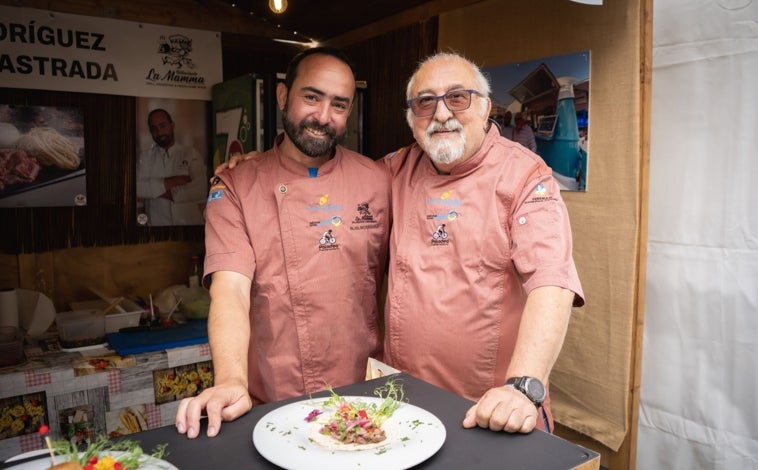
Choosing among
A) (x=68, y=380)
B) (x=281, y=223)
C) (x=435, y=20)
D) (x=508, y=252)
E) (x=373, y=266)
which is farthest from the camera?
(x=435, y=20)

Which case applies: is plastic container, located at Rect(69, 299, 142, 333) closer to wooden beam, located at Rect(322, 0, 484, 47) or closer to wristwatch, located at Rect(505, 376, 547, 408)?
wooden beam, located at Rect(322, 0, 484, 47)

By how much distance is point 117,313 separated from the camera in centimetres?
313

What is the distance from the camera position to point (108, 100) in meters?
3.22

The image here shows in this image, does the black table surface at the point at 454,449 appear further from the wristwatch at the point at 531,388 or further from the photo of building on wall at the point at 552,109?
the photo of building on wall at the point at 552,109

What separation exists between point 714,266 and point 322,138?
1358 millimetres

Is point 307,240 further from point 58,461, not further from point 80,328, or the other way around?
point 80,328

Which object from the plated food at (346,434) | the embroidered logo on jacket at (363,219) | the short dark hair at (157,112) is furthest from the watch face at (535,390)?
the short dark hair at (157,112)

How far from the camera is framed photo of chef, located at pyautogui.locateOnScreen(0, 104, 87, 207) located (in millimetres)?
2984

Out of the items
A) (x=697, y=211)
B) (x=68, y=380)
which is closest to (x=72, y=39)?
(x=68, y=380)

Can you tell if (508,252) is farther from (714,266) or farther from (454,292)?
(714,266)

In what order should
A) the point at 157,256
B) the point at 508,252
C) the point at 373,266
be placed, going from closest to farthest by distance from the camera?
the point at 508,252
the point at 373,266
the point at 157,256

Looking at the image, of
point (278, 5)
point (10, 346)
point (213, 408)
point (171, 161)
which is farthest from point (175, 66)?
point (213, 408)

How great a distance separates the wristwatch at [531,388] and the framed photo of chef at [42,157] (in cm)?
268

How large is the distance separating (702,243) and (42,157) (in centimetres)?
303
